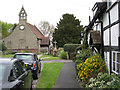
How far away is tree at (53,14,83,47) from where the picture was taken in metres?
38.4

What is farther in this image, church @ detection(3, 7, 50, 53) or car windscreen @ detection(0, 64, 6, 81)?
church @ detection(3, 7, 50, 53)

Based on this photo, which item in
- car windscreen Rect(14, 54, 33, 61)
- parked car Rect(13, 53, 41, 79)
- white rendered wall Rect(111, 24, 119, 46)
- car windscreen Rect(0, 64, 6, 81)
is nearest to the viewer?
car windscreen Rect(0, 64, 6, 81)

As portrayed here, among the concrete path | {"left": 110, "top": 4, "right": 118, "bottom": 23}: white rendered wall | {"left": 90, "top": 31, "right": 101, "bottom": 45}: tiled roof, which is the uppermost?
{"left": 110, "top": 4, "right": 118, "bottom": 23}: white rendered wall

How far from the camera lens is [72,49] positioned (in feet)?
77.2

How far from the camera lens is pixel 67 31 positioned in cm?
3875

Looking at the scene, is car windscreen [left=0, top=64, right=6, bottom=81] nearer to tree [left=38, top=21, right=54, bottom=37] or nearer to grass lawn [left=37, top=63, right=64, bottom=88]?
grass lawn [left=37, top=63, right=64, bottom=88]

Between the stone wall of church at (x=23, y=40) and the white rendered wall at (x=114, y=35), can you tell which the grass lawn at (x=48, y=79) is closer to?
the white rendered wall at (x=114, y=35)

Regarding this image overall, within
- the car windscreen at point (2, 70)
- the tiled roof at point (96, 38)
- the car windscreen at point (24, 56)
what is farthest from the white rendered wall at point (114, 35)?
the car windscreen at point (24, 56)

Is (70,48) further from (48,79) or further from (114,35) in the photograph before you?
(114,35)

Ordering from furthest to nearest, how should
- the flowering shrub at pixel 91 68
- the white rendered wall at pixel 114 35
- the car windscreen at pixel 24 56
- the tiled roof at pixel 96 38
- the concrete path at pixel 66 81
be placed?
1. the car windscreen at pixel 24 56
2. the tiled roof at pixel 96 38
3. the concrete path at pixel 66 81
4. the flowering shrub at pixel 91 68
5. the white rendered wall at pixel 114 35

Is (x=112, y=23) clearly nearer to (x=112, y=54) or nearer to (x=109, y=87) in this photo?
(x=112, y=54)

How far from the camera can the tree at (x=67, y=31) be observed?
126ft

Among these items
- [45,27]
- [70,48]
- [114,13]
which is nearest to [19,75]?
[114,13]

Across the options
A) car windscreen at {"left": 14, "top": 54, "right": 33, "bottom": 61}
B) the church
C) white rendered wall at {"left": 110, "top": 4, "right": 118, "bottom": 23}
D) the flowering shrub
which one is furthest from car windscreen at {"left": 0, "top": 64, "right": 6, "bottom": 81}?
the church
